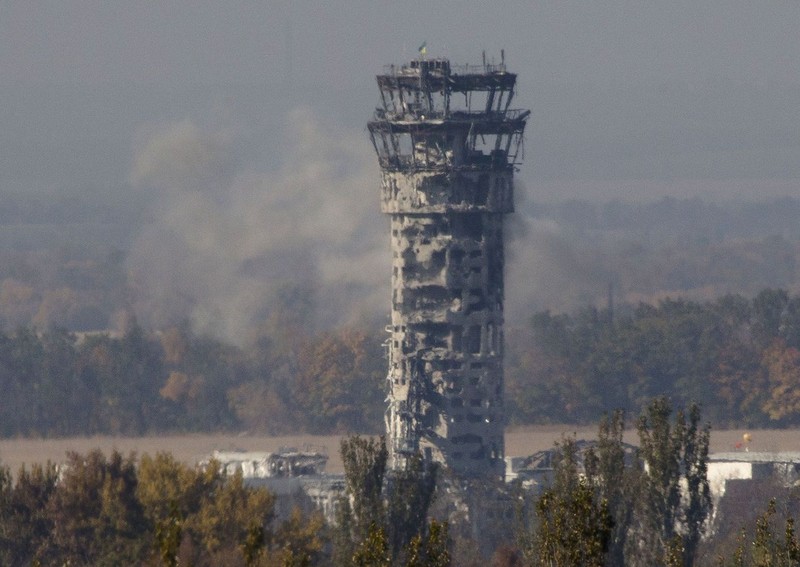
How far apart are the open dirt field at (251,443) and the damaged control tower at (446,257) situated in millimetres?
22059

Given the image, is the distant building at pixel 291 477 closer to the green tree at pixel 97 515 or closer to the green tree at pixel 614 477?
the green tree at pixel 97 515

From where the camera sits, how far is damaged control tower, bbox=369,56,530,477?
118 metres

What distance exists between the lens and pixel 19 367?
569ft

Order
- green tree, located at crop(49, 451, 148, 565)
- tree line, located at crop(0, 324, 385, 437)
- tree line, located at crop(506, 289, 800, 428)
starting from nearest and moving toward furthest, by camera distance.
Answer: green tree, located at crop(49, 451, 148, 565)
tree line, located at crop(0, 324, 385, 437)
tree line, located at crop(506, 289, 800, 428)

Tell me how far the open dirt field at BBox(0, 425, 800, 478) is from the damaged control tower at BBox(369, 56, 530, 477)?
72.4ft

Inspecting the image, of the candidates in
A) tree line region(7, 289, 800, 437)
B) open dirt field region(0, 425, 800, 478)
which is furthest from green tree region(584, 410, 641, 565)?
tree line region(7, 289, 800, 437)

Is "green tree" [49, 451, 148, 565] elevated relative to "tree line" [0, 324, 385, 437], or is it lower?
lower

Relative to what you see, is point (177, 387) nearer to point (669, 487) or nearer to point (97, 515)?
point (97, 515)

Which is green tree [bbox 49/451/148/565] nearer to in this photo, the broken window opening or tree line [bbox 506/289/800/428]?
the broken window opening

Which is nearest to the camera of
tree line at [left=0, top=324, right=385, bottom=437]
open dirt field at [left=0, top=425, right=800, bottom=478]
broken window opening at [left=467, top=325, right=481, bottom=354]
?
broken window opening at [left=467, top=325, right=481, bottom=354]

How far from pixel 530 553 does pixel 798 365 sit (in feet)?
323

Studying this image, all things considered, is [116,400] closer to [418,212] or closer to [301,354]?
[301,354]

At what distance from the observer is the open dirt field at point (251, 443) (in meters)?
146

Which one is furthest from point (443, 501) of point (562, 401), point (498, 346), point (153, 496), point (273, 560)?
point (562, 401)
